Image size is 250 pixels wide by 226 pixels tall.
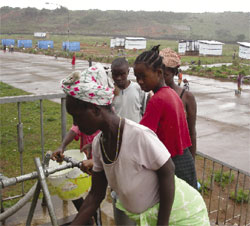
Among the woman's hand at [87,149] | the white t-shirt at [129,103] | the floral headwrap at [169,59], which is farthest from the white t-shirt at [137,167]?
the white t-shirt at [129,103]

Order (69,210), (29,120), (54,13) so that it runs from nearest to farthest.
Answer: (69,210) → (29,120) → (54,13)

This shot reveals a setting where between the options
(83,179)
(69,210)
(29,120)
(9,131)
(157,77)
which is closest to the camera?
(157,77)

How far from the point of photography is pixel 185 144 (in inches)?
93.9

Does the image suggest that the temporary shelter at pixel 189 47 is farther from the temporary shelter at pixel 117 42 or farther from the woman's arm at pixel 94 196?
the woman's arm at pixel 94 196

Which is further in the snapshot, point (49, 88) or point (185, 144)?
point (49, 88)

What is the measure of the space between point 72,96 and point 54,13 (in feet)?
505

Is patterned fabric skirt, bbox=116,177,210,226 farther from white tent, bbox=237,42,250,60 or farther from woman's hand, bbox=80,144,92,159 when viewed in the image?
white tent, bbox=237,42,250,60

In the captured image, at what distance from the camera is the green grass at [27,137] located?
598 cm

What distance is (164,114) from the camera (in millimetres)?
2244

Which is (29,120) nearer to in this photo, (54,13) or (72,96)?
(72,96)

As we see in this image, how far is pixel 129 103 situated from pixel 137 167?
1725mm

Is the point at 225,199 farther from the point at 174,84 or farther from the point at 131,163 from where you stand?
the point at 131,163

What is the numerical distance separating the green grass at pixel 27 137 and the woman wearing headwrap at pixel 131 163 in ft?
10.1

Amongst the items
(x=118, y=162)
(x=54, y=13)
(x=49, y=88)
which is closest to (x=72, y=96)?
(x=118, y=162)
